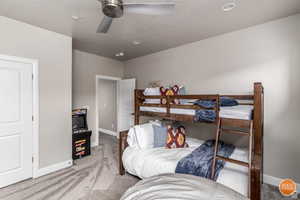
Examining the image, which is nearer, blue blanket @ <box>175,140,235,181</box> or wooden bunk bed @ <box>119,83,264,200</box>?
wooden bunk bed @ <box>119,83,264,200</box>

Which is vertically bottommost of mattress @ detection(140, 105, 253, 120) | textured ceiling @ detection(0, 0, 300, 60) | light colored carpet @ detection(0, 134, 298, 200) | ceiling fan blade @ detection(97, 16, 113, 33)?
light colored carpet @ detection(0, 134, 298, 200)

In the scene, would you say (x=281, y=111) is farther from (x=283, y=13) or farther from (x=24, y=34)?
(x=24, y=34)

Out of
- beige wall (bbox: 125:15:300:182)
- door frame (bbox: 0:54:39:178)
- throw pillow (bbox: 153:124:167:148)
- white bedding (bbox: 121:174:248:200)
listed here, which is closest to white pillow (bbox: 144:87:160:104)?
throw pillow (bbox: 153:124:167:148)

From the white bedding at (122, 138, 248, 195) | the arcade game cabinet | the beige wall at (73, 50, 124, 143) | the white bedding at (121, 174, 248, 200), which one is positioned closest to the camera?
the white bedding at (121, 174, 248, 200)

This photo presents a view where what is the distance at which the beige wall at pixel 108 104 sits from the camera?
5477mm

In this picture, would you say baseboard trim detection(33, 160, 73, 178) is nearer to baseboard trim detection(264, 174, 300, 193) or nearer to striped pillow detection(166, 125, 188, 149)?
striped pillow detection(166, 125, 188, 149)

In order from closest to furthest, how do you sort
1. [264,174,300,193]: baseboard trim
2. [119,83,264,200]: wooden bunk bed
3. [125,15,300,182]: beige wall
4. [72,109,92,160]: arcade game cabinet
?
[119,83,264,200]: wooden bunk bed → [125,15,300,182]: beige wall → [264,174,300,193]: baseboard trim → [72,109,92,160]: arcade game cabinet

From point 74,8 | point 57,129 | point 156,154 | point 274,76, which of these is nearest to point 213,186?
point 156,154

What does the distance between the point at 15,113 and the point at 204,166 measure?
114 inches

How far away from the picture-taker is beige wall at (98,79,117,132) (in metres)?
5.48

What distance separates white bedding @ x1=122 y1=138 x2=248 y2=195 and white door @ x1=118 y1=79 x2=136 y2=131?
2178 millimetres

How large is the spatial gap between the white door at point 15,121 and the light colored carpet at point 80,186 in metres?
0.23

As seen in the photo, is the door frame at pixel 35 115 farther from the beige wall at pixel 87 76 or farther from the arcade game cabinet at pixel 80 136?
the beige wall at pixel 87 76

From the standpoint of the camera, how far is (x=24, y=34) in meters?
2.46
